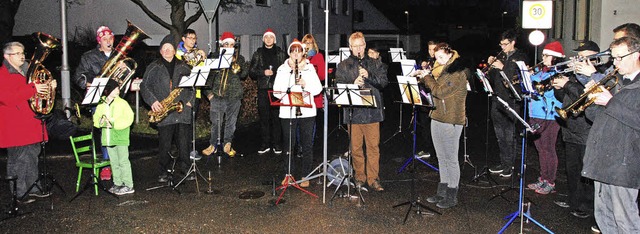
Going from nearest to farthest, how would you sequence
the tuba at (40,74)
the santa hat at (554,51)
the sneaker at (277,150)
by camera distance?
the santa hat at (554,51) → the tuba at (40,74) → the sneaker at (277,150)

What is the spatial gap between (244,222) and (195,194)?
4.91 feet

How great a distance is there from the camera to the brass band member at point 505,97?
894 cm

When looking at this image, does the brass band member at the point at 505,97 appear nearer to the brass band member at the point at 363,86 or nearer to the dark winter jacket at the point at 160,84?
the brass band member at the point at 363,86

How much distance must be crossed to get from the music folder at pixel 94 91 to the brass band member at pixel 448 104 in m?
3.98

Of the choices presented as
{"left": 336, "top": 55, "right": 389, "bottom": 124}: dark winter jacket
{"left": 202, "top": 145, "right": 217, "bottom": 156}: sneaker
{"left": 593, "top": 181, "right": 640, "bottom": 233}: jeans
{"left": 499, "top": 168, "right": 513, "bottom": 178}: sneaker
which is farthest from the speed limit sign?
{"left": 593, "top": 181, "right": 640, "bottom": 233}: jeans

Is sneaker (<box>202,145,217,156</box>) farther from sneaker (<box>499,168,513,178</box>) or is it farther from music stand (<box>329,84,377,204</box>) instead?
sneaker (<box>499,168,513,178</box>)

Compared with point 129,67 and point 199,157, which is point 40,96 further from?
point 199,157

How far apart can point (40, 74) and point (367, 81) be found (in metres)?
4.15

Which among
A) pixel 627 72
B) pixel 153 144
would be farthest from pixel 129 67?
pixel 627 72

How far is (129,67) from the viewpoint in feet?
27.8

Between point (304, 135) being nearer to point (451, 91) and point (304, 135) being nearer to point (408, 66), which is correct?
point (451, 91)

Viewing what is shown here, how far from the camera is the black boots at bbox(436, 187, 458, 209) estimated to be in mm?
7660

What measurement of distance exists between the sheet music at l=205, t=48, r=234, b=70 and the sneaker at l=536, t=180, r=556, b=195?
4.76m

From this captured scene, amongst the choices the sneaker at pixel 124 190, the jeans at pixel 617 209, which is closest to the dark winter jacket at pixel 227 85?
the sneaker at pixel 124 190
